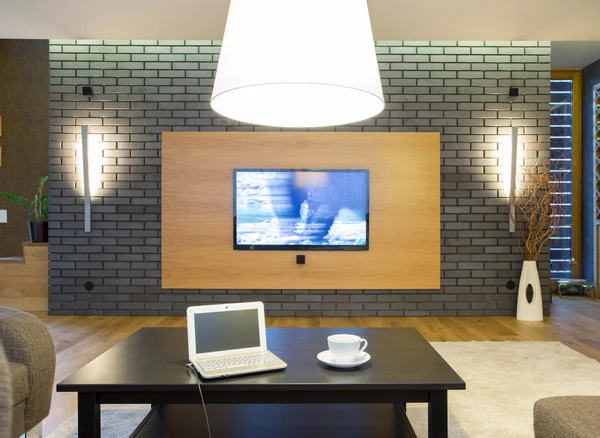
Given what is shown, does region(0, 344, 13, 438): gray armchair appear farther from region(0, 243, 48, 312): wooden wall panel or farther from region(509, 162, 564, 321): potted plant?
region(0, 243, 48, 312): wooden wall panel

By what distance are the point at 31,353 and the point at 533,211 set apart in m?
4.06

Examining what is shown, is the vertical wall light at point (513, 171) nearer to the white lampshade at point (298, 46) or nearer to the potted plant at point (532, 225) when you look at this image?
the potted plant at point (532, 225)

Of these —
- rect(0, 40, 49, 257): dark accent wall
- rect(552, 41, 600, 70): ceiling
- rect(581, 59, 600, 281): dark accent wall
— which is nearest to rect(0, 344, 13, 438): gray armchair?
rect(0, 40, 49, 257): dark accent wall

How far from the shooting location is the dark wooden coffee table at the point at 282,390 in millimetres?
1506

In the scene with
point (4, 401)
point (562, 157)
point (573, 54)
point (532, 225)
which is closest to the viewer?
point (4, 401)

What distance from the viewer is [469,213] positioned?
4617 millimetres

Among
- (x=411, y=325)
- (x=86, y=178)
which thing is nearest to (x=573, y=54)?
(x=411, y=325)

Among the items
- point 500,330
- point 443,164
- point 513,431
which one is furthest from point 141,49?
point 513,431

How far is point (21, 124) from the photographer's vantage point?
5297 millimetres

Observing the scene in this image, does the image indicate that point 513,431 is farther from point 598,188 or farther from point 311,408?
point 598,188

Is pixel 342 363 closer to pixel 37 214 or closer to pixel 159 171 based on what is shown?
pixel 159 171

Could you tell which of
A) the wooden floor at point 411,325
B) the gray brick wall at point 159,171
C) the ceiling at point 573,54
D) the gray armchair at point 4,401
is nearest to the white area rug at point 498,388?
the wooden floor at point 411,325

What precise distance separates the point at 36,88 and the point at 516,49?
4.68 m

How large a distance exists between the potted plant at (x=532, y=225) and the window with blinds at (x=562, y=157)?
1753mm
